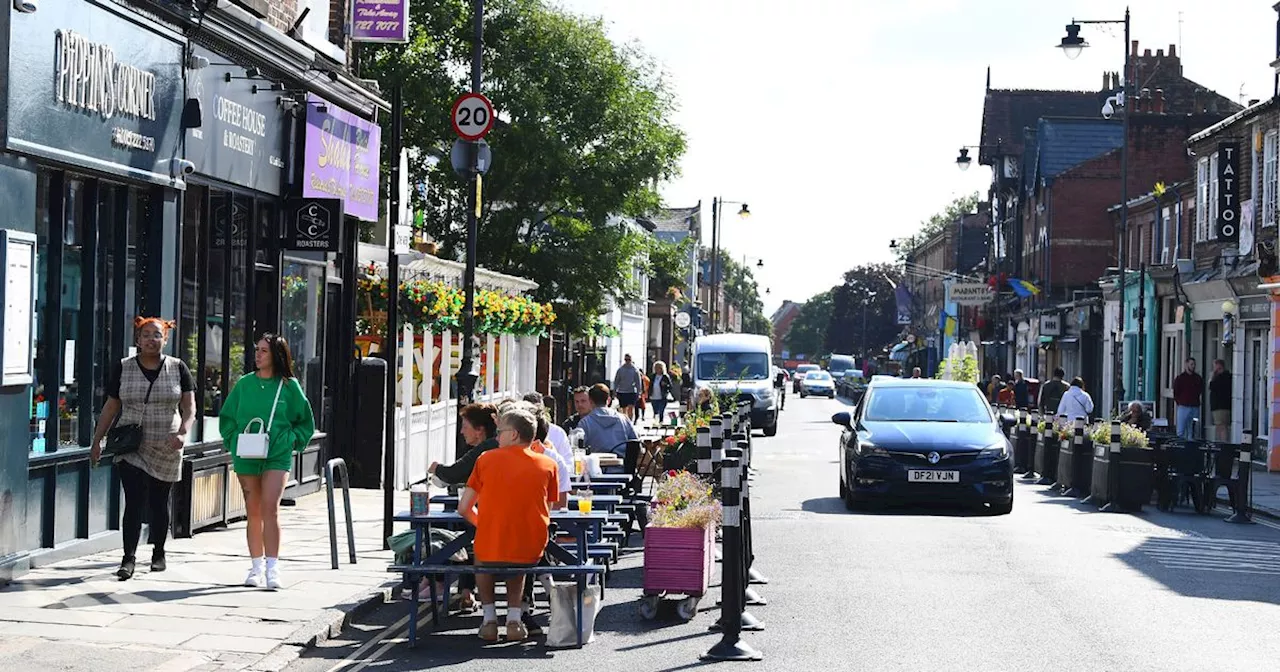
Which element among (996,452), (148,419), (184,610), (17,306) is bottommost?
(184,610)

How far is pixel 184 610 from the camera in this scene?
10.3 metres

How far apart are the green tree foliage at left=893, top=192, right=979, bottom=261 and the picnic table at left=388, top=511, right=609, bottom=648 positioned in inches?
4630

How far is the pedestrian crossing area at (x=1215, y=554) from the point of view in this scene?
47.9 feet

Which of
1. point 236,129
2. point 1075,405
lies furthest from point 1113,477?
point 236,129

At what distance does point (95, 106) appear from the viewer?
1286cm

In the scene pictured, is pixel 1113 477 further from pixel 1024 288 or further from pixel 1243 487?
pixel 1024 288

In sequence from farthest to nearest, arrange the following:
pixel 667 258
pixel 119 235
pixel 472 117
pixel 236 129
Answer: pixel 667 258, pixel 472 117, pixel 236 129, pixel 119 235

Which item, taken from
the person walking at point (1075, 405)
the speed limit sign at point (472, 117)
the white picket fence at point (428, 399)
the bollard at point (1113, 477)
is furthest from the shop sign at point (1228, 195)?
the speed limit sign at point (472, 117)

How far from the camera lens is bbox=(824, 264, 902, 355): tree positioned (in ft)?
448

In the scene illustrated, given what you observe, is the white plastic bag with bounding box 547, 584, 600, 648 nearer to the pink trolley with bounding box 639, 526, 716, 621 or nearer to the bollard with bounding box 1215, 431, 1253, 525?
the pink trolley with bounding box 639, 526, 716, 621

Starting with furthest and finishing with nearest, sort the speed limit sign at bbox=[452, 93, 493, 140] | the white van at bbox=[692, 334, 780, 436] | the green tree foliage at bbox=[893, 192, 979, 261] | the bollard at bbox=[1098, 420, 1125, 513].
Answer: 1. the green tree foliage at bbox=[893, 192, 979, 261]
2. the white van at bbox=[692, 334, 780, 436]
3. the bollard at bbox=[1098, 420, 1125, 513]
4. the speed limit sign at bbox=[452, 93, 493, 140]

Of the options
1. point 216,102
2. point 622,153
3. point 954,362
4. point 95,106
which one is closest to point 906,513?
point 216,102

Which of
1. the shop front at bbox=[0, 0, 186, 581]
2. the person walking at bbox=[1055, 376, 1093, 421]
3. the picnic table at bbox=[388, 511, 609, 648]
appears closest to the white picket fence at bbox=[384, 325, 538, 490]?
the shop front at bbox=[0, 0, 186, 581]

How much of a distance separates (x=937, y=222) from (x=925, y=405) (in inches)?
4800
